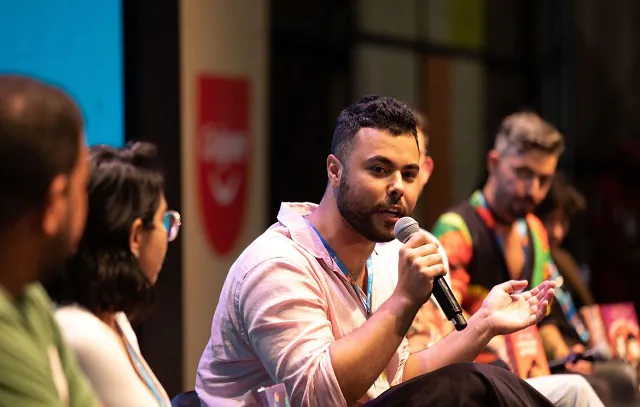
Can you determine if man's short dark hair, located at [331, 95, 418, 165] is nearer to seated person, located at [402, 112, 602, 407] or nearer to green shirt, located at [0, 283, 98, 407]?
seated person, located at [402, 112, 602, 407]

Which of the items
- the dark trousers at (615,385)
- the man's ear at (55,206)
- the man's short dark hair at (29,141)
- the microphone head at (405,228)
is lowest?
the dark trousers at (615,385)

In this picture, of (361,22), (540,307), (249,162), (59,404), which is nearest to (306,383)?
(540,307)

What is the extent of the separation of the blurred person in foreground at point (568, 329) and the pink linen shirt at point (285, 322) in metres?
0.97

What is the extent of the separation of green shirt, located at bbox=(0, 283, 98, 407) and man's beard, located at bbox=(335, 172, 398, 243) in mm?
994

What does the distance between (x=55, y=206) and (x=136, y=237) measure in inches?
28.0

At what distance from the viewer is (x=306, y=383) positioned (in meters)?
2.14

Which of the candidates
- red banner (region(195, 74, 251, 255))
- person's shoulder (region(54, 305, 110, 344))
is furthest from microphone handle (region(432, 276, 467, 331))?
red banner (region(195, 74, 251, 255))

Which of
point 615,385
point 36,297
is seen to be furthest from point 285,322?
point 615,385

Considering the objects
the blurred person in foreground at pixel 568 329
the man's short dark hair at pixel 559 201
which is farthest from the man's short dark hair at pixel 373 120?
the man's short dark hair at pixel 559 201

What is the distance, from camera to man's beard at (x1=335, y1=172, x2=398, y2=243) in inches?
92.7

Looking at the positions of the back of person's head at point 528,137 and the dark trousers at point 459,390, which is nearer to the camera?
the dark trousers at point 459,390

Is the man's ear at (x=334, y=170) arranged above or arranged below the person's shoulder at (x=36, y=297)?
above

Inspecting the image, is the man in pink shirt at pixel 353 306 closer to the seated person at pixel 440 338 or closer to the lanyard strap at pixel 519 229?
the seated person at pixel 440 338

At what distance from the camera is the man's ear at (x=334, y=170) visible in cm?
243
